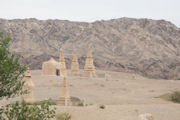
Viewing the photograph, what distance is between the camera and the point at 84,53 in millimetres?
70938

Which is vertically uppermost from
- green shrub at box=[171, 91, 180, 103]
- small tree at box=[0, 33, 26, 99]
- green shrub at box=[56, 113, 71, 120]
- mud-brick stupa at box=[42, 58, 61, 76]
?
small tree at box=[0, 33, 26, 99]

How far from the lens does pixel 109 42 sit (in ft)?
261

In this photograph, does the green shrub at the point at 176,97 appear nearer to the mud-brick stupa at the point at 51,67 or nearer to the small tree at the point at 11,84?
the small tree at the point at 11,84

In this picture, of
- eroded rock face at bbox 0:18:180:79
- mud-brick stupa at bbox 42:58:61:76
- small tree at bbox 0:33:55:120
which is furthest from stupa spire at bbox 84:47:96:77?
small tree at bbox 0:33:55:120

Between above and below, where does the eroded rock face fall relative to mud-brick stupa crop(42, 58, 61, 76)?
above

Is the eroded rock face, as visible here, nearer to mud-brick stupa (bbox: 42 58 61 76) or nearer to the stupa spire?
mud-brick stupa (bbox: 42 58 61 76)

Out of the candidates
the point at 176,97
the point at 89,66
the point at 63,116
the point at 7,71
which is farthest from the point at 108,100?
the point at 7,71

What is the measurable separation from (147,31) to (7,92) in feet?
269

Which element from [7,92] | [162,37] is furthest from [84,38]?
[7,92]

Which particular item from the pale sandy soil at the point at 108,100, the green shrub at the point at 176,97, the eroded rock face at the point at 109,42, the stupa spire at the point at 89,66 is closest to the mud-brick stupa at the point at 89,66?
the stupa spire at the point at 89,66

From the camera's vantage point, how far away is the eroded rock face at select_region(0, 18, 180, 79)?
62156 mm

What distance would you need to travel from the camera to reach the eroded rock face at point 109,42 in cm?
6216

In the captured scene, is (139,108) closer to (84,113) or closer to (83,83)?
(84,113)

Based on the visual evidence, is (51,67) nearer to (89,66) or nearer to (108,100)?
(89,66)
